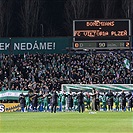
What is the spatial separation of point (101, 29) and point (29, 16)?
23.8 meters

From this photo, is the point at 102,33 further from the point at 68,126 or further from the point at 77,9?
the point at 77,9

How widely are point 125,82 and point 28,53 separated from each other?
457 inches

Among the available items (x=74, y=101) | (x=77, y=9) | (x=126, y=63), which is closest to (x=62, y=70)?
(x=126, y=63)

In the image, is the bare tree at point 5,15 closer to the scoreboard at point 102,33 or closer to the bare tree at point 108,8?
the bare tree at point 108,8

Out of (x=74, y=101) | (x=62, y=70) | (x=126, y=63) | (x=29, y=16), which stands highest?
(x=29, y=16)

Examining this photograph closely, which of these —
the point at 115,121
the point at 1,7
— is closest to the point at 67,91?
the point at 115,121

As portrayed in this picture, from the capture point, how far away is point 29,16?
221 feet

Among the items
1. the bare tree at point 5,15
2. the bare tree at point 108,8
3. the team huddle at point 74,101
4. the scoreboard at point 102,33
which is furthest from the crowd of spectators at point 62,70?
the bare tree at point 5,15

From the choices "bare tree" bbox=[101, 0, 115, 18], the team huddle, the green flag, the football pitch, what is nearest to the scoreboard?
the team huddle

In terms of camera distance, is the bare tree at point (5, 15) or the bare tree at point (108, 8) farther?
the bare tree at point (5, 15)

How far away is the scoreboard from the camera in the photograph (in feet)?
146

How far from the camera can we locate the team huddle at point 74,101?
43656 millimetres

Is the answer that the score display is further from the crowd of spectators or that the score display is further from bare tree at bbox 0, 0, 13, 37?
bare tree at bbox 0, 0, 13, 37

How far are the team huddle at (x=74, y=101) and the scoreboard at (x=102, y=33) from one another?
10.7 ft
